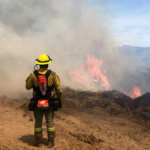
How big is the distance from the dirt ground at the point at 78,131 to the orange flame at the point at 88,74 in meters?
8.46

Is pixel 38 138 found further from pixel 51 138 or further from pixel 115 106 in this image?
pixel 115 106

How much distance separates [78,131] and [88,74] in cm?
1256

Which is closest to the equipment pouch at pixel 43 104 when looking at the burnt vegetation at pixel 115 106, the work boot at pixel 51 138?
the work boot at pixel 51 138

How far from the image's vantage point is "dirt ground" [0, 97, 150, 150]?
4414mm

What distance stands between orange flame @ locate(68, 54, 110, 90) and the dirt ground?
8.46 meters

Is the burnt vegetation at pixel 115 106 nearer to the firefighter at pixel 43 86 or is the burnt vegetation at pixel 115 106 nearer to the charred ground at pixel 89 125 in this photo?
the charred ground at pixel 89 125

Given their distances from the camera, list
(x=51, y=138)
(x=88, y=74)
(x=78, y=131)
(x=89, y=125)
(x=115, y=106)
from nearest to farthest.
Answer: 1. (x=51, y=138)
2. (x=78, y=131)
3. (x=89, y=125)
4. (x=115, y=106)
5. (x=88, y=74)

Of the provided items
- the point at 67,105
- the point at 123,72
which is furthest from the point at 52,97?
the point at 123,72

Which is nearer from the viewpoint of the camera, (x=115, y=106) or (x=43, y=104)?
(x=43, y=104)

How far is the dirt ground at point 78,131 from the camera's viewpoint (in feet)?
14.5

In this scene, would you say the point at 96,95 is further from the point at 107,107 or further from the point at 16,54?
the point at 16,54

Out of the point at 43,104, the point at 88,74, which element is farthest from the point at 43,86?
the point at 88,74

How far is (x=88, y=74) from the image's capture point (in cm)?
1830

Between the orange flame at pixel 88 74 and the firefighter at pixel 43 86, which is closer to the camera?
the firefighter at pixel 43 86
